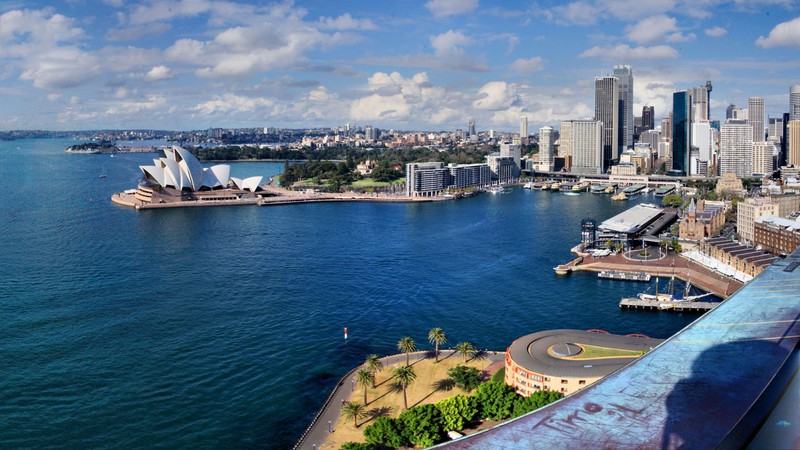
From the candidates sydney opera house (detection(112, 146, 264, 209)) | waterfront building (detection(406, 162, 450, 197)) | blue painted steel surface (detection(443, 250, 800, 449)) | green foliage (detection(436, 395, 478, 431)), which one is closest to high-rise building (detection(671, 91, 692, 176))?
waterfront building (detection(406, 162, 450, 197))

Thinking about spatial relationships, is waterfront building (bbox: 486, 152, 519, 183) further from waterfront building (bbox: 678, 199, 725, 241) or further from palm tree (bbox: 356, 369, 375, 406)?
palm tree (bbox: 356, 369, 375, 406)

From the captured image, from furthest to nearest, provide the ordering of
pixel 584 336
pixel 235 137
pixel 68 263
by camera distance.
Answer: pixel 235 137, pixel 68 263, pixel 584 336

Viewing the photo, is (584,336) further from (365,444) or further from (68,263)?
(68,263)

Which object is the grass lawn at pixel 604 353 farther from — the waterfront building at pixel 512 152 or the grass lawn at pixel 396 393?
the waterfront building at pixel 512 152

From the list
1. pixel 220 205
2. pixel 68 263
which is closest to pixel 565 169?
pixel 220 205

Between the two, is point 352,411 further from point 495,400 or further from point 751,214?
Result: point 751,214

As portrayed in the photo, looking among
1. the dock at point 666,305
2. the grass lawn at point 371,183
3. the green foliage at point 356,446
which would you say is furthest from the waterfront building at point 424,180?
the green foliage at point 356,446
